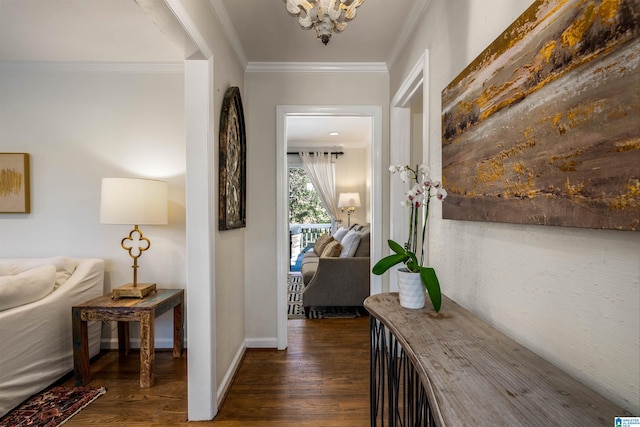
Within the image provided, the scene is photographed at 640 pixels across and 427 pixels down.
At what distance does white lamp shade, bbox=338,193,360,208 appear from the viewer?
253 inches

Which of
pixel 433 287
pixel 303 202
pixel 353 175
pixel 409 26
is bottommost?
pixel 433 287

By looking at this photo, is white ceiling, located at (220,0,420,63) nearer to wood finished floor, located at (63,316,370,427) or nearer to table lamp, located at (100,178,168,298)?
table lamp, located at (100,178,168,298)

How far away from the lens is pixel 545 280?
0.92m

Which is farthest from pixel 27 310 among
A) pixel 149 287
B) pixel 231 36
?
pixel 231 36

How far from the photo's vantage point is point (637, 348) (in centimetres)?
65

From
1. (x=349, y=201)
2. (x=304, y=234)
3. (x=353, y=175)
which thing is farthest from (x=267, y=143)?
(x=304, y=234)

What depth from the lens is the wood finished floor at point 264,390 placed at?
1.94 metres

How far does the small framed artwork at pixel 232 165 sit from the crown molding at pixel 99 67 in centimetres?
84

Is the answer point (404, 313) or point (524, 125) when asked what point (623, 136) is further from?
point (404, 313)

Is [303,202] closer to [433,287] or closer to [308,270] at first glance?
[308,270]

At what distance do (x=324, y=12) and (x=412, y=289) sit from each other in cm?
126

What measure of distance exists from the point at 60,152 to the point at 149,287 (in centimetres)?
143

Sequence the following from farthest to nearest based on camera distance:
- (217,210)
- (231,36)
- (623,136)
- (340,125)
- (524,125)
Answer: (340,125)
(231,36)
(217,210)
(524,125)
(623,136)

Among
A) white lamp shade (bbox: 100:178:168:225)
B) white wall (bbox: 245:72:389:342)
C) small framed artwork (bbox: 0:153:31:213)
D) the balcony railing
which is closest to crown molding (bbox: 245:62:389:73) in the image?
white wall (bbox: 245:72:389:342)
